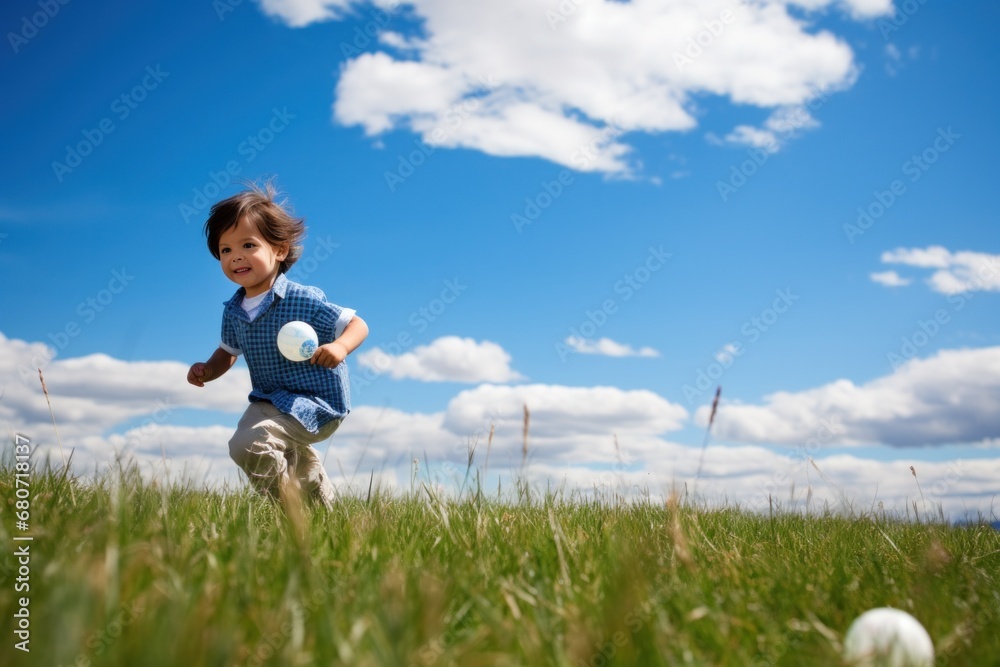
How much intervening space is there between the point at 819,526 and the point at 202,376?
428cm

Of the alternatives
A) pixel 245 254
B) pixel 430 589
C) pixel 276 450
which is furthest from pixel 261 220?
pixel 430 589

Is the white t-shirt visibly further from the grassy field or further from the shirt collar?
the grassy field

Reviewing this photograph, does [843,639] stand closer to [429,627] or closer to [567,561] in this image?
[567,561]

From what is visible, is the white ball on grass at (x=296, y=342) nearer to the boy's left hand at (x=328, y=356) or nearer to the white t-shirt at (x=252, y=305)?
the boy's left hand at (x=328, y=356)

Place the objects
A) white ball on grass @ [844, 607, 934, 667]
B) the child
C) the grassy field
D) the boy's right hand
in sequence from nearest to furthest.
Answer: the grassy field
white ball on grass @ [844, 607, 934, 667]
the child
the boy's right hand

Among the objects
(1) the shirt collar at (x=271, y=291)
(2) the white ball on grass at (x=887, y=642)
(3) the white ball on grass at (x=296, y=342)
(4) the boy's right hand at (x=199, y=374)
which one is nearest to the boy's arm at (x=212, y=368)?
(4) the boy's right hand at (x=199, y=374)

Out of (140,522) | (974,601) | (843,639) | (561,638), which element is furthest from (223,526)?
(974,601)

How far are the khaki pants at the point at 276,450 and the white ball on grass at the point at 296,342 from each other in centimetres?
42

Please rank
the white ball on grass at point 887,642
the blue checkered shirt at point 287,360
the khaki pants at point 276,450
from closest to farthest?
the white ball on grass at point 887,642, the khaki pants at point 276,450, the blue checkered shirt at point 287,360

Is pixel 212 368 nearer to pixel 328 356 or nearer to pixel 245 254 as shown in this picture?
pixel 245 254

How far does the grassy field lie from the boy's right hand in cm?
150

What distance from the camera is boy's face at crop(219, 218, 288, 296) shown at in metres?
5.35

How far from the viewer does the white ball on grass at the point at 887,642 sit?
85.9 inches

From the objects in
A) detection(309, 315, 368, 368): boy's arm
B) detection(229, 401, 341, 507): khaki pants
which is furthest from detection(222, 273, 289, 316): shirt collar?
detection(229, 401, 341, 507): khaki pants
